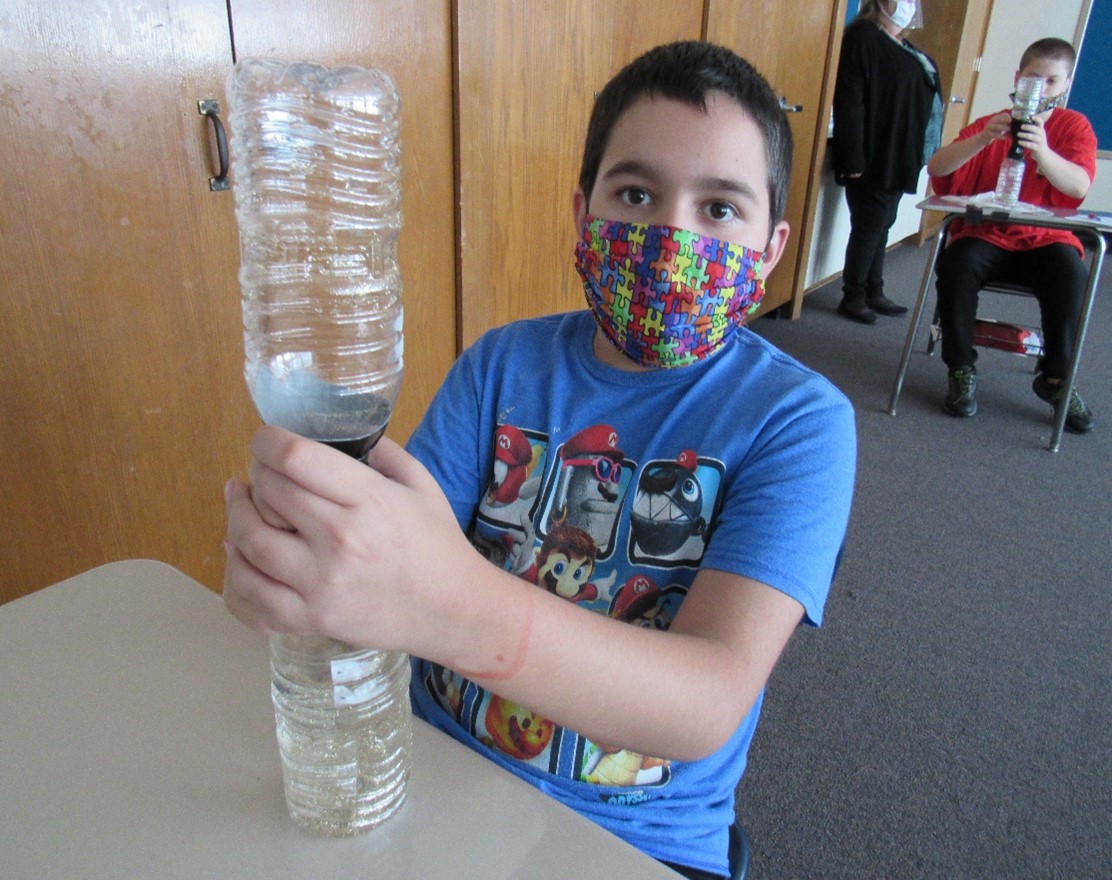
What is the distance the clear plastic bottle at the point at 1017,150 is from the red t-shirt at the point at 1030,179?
0.06 m

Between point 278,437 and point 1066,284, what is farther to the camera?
point 1066,284

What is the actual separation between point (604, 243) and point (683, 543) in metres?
0.34

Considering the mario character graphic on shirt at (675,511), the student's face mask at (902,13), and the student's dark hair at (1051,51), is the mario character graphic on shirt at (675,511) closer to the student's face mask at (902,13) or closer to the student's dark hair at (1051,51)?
the student's dark hair at (1051,51)

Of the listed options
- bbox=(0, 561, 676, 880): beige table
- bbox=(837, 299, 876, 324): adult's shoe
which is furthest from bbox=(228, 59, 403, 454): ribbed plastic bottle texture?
bbox=(837, 299, 876, 324): adult's shoe

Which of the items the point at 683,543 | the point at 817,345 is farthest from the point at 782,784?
the point at 817,345

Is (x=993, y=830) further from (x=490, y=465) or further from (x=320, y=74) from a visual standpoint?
(x=320, y=74)

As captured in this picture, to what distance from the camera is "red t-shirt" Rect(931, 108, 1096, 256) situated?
10.2 feet

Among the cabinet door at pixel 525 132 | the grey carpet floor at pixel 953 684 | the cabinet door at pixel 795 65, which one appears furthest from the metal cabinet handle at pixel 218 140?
the cabinet door at pixel 795 65

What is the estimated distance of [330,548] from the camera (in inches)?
15.8

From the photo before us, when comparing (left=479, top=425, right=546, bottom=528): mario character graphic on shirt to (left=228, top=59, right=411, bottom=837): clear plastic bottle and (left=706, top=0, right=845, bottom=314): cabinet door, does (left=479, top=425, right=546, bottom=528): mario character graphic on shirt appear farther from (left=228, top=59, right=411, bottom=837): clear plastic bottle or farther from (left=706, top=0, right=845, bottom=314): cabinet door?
(left=706, top=0, right=845, bottom=314): cabinet door

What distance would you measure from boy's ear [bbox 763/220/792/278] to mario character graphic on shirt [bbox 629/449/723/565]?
0.26 meters

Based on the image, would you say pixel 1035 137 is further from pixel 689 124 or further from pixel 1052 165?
pixel 689 124

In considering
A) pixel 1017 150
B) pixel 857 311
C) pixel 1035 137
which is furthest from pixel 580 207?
pixel 857 311

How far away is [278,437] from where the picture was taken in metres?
0.39
